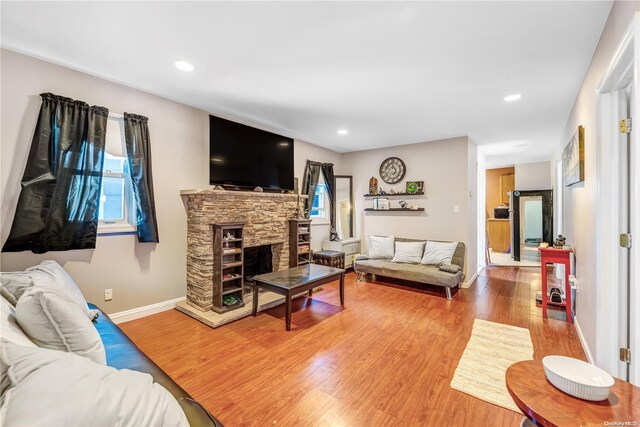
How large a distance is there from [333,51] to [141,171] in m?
2.37

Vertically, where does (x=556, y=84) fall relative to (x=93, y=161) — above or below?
above

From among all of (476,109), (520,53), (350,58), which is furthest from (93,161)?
(476,109)

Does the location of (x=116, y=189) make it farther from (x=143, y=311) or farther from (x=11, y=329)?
(x=11, y=329)

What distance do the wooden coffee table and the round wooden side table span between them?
79.0 inches

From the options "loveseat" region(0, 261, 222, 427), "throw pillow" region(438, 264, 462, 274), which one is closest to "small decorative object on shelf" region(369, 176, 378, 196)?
"throw pillow" region(438, 264, 462, 274)

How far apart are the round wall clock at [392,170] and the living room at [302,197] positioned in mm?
884

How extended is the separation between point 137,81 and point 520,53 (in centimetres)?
364

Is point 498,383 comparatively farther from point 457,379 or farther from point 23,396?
point 23,396

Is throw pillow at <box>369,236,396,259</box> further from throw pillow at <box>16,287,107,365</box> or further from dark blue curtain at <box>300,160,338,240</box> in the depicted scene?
throw pillow at <box>16,287,107,365</box>

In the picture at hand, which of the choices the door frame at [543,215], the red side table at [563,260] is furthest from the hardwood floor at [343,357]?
the door frame at [543,215]

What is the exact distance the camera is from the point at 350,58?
238cm

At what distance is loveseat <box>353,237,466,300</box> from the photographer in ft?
13.0

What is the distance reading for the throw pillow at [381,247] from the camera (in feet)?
16.5

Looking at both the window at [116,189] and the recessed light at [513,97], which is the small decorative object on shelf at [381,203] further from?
the window at [116,189]
